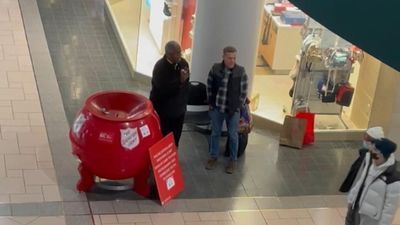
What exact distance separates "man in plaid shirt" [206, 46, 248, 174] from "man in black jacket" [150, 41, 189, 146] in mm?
340

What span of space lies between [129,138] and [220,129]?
1628 millimetres

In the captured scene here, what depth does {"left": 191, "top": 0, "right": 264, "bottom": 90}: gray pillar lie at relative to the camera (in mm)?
8938

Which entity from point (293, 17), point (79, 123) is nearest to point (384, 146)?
point (79, 123)

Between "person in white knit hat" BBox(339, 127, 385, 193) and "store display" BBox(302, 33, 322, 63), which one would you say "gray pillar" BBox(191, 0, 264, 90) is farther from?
"person in white knit hat" BBox(339, 127, 385, 193)

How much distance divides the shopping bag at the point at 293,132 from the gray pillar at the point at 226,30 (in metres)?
0.83

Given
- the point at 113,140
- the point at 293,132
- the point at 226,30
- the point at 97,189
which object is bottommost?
the point at 97,189

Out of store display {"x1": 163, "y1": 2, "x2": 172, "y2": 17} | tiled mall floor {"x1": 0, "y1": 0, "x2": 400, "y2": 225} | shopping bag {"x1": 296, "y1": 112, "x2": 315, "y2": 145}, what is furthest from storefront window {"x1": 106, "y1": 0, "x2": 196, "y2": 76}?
shopping bag {"x1": 296, "y1": 112, "x2": 315, "y2": 145}

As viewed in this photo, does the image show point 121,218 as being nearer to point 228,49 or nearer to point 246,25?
point 228,49

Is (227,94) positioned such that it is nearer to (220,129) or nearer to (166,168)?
(220,129)

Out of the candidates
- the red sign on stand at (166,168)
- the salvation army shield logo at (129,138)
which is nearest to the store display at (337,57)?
the red sign on stand at (166,168)

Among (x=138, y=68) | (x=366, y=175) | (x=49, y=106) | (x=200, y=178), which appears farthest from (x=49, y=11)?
(x=366, y=175)

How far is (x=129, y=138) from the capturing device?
23.8 ft

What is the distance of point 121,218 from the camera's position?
7.51 metres

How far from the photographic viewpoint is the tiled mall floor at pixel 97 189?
762cm
